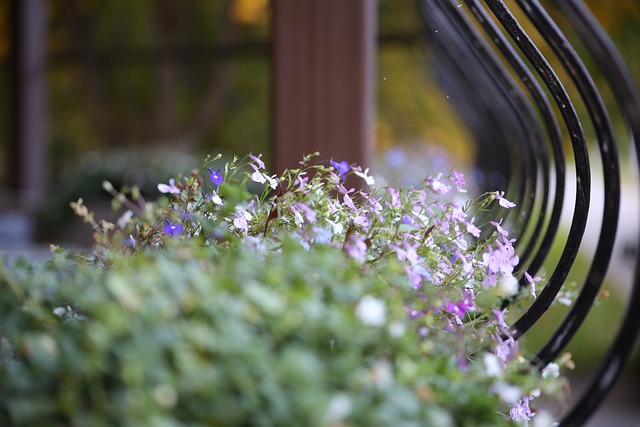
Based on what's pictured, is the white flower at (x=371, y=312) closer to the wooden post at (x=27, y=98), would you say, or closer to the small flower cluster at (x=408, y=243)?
the small flower cluster at (x=408, y=243)

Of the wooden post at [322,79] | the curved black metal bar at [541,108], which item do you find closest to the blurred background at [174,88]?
the wooden post at [322,79]

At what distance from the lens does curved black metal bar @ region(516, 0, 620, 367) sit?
1.04m

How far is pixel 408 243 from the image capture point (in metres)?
1.10

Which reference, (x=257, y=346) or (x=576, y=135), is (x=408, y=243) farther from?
(x=257, y=346)

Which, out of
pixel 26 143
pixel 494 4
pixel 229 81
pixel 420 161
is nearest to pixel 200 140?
pixel 229 81

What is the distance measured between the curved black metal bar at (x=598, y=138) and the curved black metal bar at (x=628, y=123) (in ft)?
0.17

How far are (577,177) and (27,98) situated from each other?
7746 millimetres

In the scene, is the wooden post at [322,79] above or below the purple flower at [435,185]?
above

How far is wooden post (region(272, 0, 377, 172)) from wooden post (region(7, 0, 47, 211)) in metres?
5.74

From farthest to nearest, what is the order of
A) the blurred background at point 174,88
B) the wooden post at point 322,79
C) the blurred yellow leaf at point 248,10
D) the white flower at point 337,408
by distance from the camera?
the blurred yellow leaf at point 248,10, the blurred background at point 174,88, the wooden post at point 322,79, the white flower at point 337,408

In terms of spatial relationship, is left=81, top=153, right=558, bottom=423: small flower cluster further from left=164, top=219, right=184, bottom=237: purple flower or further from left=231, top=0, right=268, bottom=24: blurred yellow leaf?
left=231, top=0, right=268, bottom=24: blurred yellow leaf

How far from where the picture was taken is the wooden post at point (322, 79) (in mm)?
2740

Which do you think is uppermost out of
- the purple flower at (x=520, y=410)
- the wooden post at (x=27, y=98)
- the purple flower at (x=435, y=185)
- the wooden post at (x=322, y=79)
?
the wooden post at (x=27, y=98)

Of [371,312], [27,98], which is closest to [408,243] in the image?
[371,312]
